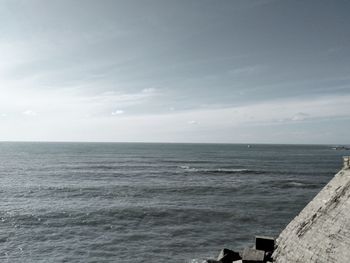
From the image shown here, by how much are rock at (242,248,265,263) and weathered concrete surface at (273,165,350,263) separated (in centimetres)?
100

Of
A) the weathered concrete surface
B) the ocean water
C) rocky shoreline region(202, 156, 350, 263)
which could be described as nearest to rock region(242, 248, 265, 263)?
rocky shoreline region(202, 156, 350, 263)

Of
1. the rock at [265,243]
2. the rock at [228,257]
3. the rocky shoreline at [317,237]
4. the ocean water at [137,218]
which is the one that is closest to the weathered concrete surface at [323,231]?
the rocky shoreline at [317,237]

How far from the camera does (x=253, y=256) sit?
51.7 ft

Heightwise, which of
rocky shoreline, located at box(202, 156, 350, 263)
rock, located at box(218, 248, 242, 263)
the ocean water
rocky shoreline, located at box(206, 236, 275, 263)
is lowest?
the ocean water

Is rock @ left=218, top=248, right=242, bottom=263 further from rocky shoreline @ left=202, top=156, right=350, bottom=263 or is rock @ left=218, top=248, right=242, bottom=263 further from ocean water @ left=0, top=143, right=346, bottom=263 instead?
ocean water @ left=0, top=143, right=346, bottom=263

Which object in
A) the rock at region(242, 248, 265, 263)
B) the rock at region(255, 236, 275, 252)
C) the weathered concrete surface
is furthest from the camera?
the rock at region(255, 236, 275, 252)

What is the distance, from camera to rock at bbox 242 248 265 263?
610 inches

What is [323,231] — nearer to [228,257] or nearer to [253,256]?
[253,256]

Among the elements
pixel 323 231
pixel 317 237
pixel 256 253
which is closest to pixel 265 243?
pixel 256 253

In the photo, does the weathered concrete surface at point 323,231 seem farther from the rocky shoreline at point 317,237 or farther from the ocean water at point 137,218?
the ocean water at point 137,218

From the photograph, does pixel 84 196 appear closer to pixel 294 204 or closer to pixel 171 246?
pixel 171 246

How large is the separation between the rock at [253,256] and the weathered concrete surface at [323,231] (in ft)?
3.27

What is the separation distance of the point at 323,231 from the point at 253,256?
11.3 ft

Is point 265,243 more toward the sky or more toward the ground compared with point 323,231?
more toward the ground
